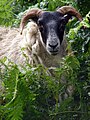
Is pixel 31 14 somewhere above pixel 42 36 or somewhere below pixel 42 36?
above

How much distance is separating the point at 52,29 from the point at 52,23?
0.19 metres

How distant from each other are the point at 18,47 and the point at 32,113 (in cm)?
317

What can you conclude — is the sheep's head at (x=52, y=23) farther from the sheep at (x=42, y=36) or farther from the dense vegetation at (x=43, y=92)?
the dense vegetation at (x=43, y=92)

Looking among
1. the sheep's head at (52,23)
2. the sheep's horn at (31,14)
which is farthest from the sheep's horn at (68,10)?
the sheep's horn at (31,14)

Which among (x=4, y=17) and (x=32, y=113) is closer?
(x=32, y=113)

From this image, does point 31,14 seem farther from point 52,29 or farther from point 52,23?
point 52,29

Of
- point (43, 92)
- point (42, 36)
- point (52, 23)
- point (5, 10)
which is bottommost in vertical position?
point (43, 92)

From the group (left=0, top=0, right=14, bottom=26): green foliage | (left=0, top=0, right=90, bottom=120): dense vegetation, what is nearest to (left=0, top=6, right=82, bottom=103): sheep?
(left=0, top=0, right=14, bottom=26): green foliage

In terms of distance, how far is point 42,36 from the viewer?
7910mm

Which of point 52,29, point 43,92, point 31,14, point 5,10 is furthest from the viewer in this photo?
point 5,10

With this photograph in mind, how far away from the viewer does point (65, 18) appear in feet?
26.2

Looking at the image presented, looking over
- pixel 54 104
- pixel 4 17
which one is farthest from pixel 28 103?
pixel 4 17

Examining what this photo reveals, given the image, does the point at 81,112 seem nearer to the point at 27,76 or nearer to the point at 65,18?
the point at 27,76

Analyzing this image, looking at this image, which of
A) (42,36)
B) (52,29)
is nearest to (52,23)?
(52,29)
